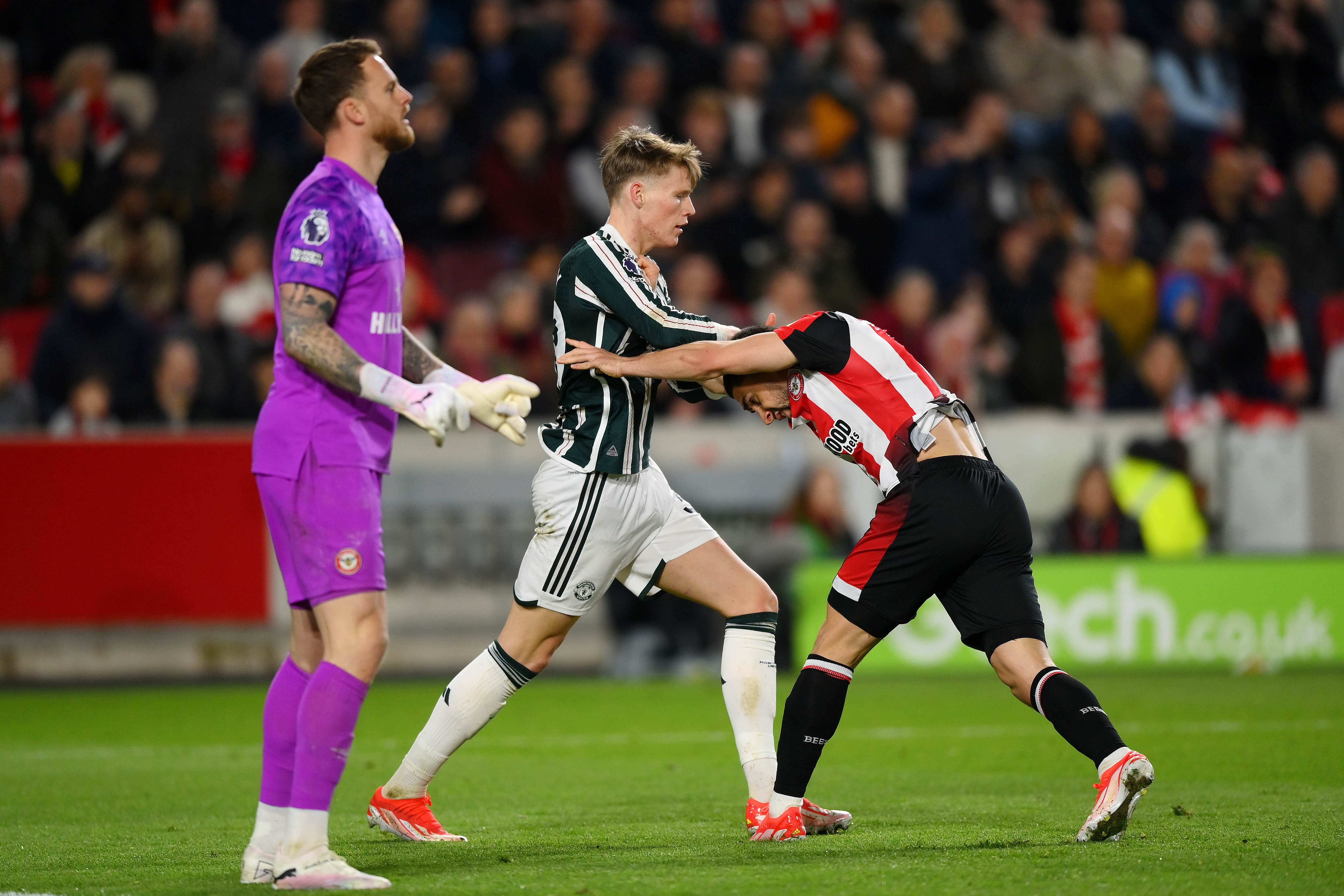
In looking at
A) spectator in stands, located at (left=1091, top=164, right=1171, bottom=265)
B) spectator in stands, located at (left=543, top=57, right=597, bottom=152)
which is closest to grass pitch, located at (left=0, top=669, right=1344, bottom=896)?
spectator in stands, located at (left=543, top=57, right=597, bottom=152)

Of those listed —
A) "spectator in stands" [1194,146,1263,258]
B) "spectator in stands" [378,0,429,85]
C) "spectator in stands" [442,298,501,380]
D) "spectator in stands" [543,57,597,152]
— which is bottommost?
"spectator in stands" [442,298,501,380]

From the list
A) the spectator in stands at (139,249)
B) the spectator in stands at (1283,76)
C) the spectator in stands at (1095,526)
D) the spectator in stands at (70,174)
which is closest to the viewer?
the spectator in stands at (1095,526)

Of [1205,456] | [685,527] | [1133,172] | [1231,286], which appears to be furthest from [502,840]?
[1133,172]

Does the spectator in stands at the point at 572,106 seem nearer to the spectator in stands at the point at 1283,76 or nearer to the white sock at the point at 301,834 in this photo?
the spectator in stands at the point at 1283,76

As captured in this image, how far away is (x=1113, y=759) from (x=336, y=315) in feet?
9.21

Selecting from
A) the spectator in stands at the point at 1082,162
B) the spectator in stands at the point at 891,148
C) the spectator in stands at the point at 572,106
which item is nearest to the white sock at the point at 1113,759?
the spectator in stands at the point at 572,106

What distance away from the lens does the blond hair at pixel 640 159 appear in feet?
19.2

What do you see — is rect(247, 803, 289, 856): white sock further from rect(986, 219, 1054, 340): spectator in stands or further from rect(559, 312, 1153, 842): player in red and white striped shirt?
rect(986, 219, 1054, 340): spectator in stands

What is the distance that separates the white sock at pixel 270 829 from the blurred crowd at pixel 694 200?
808cm

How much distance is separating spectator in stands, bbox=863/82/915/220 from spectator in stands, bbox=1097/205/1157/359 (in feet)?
6.72

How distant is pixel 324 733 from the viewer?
4648 millimetres

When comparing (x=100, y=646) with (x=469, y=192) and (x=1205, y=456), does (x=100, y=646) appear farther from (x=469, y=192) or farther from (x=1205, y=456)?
(x=1205, y=456)

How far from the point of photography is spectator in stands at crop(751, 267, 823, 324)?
13742 millimetres

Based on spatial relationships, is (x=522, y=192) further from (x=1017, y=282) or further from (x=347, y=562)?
(x=347, y=562)
